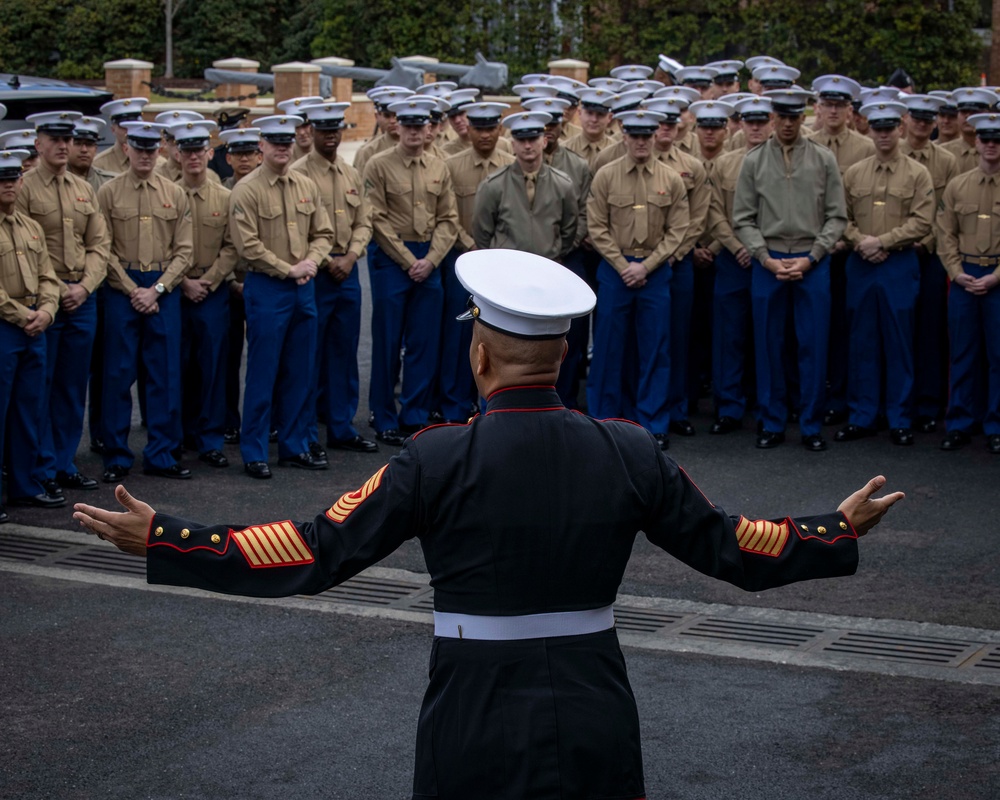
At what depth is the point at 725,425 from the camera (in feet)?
33.7

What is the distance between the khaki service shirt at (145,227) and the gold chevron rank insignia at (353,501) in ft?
19.9

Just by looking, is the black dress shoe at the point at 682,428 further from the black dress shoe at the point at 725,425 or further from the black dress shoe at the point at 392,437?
the black dress shoe at the point at 392,437

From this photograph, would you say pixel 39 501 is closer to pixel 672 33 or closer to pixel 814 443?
pixel 814 443

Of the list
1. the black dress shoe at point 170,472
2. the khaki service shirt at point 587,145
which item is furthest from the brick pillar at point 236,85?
the black dress shoe at point 170,472

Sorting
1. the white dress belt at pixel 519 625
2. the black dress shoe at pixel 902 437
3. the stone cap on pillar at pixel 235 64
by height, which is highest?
the white dress belt at pixel 519 625

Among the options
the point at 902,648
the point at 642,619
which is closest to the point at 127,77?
the point at 642,619

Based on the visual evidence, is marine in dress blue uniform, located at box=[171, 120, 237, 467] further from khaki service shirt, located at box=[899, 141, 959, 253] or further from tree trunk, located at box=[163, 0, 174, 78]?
tree trunk, located at box=[163, 0, 174, 78]

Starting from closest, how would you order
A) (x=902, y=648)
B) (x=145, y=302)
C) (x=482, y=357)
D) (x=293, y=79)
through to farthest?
(x=482, y=357) → (x=902, y=648) → (x=145, y=302) → (x=293, y=79)

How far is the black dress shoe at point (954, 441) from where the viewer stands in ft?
31.8

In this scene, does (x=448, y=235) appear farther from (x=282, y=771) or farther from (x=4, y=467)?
(x=282, y=771)

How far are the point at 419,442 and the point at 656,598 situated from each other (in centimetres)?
397

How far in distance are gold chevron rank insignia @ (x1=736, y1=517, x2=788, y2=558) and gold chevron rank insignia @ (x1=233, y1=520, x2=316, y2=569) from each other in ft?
3.08

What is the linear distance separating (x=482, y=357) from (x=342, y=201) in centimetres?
665

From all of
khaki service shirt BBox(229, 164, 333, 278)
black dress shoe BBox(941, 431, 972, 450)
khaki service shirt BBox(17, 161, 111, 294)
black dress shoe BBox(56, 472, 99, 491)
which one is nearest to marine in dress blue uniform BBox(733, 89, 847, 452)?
black dress shoe BBox(941, 431, 972, 450)
